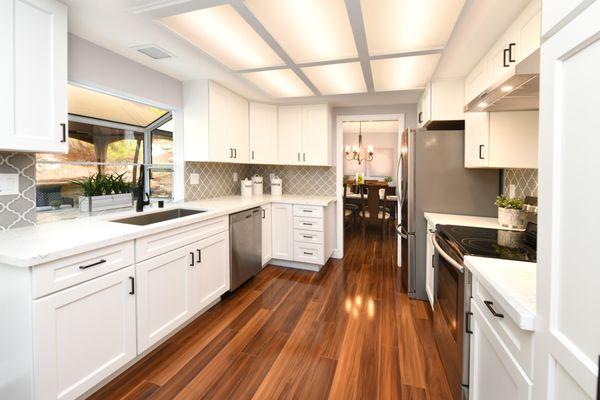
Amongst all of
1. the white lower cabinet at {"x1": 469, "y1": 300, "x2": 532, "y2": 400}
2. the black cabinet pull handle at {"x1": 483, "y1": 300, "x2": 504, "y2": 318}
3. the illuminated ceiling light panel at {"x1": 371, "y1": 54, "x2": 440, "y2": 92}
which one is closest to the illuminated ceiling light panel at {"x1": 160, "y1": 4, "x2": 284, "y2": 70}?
the illuminated ceiling light panel at {"x1": 371, "y1": 54, "x2": 440, "y2": 92}

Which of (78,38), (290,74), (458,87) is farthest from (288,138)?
(78,38)

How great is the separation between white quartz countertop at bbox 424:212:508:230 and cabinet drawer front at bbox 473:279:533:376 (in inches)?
45.5

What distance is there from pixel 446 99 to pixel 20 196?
11.2 ft

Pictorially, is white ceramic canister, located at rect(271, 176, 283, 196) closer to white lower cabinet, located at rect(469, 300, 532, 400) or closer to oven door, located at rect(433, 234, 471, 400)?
oven door, located at rect(433, 234, 471, 400)

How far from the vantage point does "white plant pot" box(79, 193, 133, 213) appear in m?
2.26

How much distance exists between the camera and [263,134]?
3980 millimetres

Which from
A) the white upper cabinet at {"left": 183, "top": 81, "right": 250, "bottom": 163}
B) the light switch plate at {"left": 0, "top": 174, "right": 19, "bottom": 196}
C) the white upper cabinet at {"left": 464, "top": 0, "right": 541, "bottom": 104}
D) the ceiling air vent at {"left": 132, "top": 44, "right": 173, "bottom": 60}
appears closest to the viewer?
the white upper cabinet at {"left": 464, "top": 0, "right": 541, "bottom": 104}

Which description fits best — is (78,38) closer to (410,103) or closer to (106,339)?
(106,339)

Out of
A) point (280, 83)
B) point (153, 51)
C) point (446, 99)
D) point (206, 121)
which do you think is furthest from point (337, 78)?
point (153, 51)

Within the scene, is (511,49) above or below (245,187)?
above

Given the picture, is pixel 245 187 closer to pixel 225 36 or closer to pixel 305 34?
pixel 225 36

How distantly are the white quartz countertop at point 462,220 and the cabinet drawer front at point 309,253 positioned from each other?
4.59 ft

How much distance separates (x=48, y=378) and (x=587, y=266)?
6.65 ft

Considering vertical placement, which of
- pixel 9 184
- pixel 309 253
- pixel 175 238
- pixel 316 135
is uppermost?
pixel 316 135
